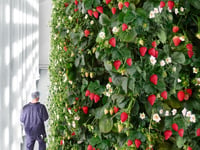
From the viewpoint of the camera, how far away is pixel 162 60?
1.27 meters

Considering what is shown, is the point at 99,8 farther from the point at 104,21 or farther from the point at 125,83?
the point at 125,83

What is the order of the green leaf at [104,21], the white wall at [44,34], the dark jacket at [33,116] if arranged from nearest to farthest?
the green leaf at [104,21], the dark jacket at [33,116], the white wall at [44,34]

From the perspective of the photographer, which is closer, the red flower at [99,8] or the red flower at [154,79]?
the red flower at [154,79]

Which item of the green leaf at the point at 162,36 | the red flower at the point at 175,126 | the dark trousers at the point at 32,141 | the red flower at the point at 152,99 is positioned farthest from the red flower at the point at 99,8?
the dark trousers at the point at 32,141

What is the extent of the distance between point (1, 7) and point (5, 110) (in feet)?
3.79

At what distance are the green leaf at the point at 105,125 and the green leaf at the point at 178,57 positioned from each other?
0.37 meters

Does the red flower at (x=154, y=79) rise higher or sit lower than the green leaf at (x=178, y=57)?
lower

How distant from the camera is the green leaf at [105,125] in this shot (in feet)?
4.56

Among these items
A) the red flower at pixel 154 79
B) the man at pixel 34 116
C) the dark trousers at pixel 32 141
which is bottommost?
the dark trousers at pixel 32 141

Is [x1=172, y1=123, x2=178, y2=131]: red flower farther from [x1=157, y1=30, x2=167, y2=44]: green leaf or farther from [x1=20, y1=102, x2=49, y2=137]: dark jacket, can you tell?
[x1=20, y1=102, x2=49, y2=137]: dark jacket

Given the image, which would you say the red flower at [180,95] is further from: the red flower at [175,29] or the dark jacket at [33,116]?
the dark jacket at [33,116]

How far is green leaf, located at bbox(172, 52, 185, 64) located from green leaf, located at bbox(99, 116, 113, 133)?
1.23 ft

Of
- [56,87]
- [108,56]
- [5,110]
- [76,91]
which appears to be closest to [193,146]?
[108,56]

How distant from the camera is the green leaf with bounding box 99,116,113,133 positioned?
139 centimetres
